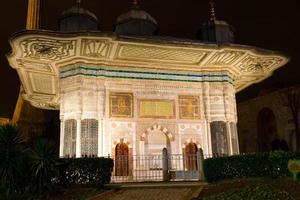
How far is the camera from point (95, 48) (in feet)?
46.5

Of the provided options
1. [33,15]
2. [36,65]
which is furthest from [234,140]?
[33,15]

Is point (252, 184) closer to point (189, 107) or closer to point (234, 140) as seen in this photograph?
point (234, 140)

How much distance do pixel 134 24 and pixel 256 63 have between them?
598 cm

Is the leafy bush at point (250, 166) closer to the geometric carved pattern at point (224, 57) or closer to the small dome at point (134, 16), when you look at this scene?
the geometric carved pattern at point (224, 57)

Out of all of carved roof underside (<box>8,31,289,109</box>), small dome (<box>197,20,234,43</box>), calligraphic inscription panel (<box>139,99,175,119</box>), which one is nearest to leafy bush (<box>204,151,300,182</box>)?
calligraphic inscription panel (<box>139,99,175,119</box>)

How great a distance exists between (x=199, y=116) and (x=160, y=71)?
8.64 ft

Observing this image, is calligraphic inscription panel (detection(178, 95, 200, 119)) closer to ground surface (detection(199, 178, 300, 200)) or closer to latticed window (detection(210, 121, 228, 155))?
latticed window (detection(210, 121, 228, 155))

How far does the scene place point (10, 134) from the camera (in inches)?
417

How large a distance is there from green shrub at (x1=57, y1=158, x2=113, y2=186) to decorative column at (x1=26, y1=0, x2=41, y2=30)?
1984 centimetres

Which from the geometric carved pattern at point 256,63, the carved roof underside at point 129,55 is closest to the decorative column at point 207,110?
the carved roof underside at point 129,55

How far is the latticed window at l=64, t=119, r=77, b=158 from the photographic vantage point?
46.2 feet

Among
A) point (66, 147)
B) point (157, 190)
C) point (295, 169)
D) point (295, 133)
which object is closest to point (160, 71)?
point (66, 147)

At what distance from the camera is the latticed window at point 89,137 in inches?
553

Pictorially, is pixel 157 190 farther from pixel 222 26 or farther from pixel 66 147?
pixel 222 26
